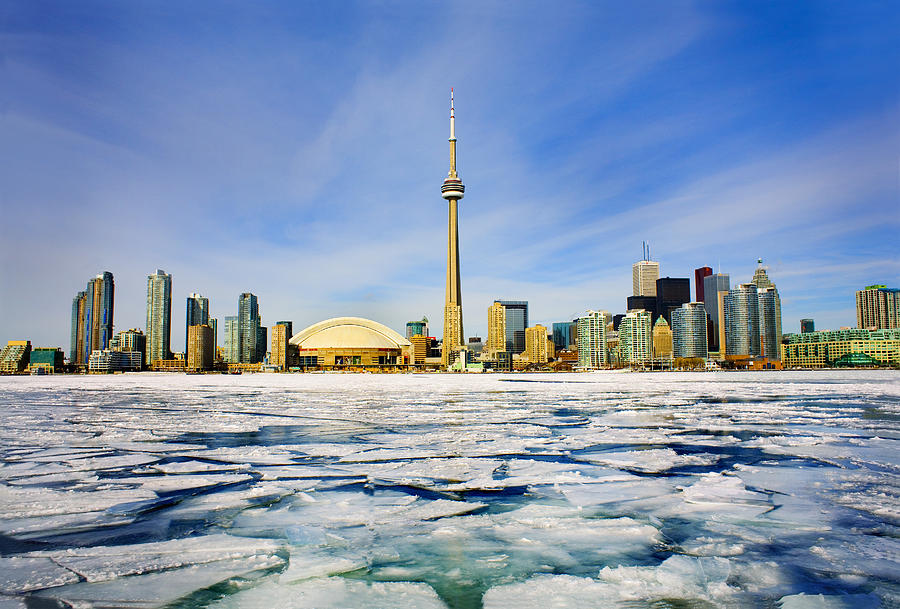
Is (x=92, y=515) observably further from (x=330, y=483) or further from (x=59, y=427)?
(x=59, y=427)

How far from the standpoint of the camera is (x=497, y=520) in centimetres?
787

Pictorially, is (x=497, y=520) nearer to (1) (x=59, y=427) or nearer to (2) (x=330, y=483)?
(2) (x=330, y=483)

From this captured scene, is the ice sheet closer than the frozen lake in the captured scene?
Yes

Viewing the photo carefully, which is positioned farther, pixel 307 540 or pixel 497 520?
pixel 497 520

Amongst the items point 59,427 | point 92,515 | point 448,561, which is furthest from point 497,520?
point 59,427

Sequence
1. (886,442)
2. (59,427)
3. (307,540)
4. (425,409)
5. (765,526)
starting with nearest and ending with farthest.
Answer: (307,540)
(765,526)
(886,442)
(59,427)
(425,409)

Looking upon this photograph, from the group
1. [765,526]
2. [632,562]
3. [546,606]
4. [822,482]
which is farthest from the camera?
[822,482]

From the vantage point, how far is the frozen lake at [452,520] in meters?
5.47

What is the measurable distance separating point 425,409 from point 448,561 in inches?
745

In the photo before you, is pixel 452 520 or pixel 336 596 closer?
pixel 336 596

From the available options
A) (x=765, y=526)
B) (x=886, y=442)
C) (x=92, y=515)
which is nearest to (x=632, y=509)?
(x=765, y=526)

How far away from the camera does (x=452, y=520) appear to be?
7.86 metres

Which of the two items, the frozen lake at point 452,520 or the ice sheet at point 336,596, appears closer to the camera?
the ice sheet at point 336,596

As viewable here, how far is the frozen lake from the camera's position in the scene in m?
5.47
